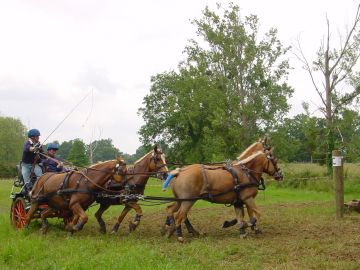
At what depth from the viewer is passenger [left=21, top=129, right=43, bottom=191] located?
13.0 metres

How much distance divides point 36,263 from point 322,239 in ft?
18.7

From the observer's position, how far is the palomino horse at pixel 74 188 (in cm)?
1167

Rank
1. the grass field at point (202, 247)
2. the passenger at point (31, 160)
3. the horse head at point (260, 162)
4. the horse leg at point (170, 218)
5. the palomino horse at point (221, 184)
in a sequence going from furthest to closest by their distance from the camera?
the passenger at point (31, 160) → the horse head at point (260, 162) → the horse leg at point (170, 218) → the palomino horse at point (221, 184) → the grass field at point (202, 247)

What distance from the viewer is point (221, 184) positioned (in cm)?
1125

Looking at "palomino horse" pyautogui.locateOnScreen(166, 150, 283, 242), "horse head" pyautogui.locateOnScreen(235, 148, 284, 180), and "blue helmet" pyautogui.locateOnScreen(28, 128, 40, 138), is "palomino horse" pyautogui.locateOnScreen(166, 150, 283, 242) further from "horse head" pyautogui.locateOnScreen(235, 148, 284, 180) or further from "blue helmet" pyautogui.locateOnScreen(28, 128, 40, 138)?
"blue helmet" pyautogui.locateOnScreen(28, 128, 40, 138)

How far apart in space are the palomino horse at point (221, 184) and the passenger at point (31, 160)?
13.0 ft


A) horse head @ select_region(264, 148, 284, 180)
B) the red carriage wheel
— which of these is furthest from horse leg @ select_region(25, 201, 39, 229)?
horse head @ select_region(264, 148, 284, 180)

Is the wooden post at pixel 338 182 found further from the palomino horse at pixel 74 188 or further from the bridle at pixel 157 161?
the palomino horse at pixel 74 188

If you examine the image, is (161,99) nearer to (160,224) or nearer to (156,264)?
(160,224)

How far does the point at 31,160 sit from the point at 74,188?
2148mm

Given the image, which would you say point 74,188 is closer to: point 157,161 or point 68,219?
point 68,219

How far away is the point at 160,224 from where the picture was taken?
14039 millimetres

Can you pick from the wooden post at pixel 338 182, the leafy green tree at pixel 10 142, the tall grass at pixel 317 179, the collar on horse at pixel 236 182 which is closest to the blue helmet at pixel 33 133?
the collar on horse at pixel 236 182

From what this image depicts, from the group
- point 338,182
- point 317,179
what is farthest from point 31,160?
point 317,179
